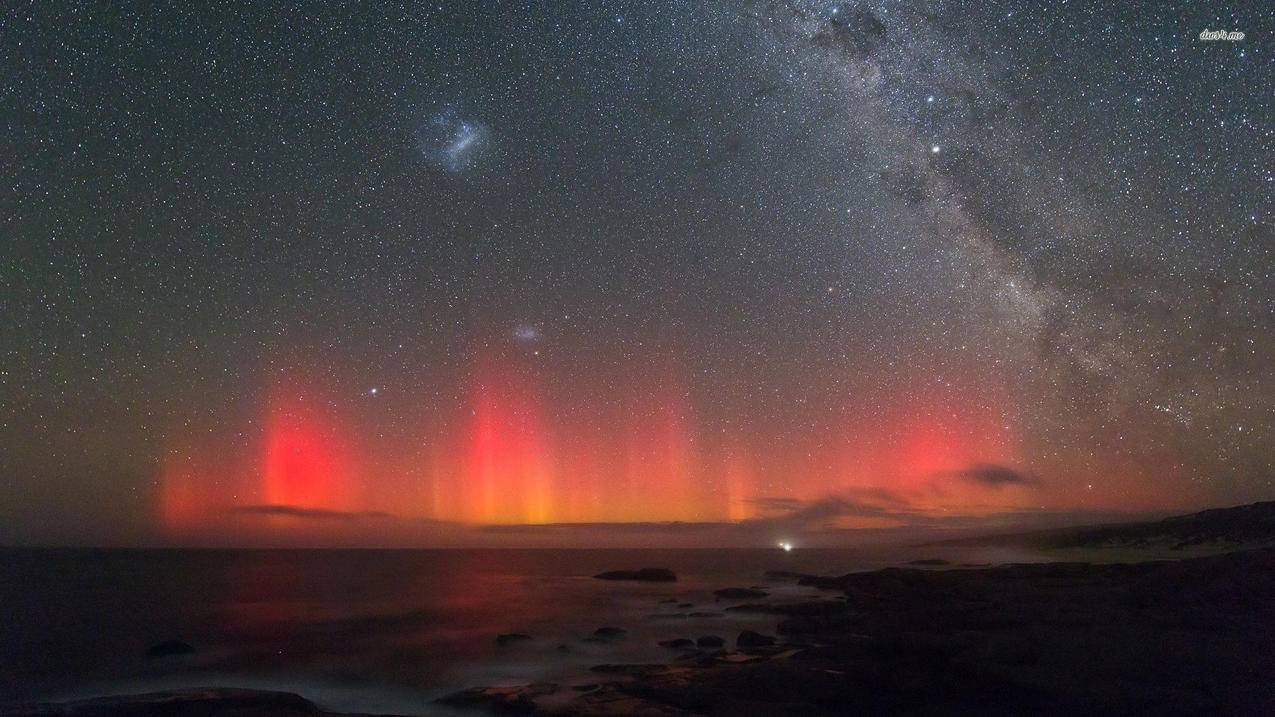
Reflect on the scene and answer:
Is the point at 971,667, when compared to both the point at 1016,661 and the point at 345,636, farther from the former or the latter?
the point at 345,636

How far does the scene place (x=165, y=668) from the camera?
34000mm

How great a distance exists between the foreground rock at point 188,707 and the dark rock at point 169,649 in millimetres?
15660

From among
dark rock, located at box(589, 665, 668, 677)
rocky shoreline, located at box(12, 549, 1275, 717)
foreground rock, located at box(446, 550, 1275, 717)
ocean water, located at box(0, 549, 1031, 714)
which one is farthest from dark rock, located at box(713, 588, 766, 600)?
dark rock, located at box(589, 665, 668, 677)

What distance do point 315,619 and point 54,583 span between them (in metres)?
71.6

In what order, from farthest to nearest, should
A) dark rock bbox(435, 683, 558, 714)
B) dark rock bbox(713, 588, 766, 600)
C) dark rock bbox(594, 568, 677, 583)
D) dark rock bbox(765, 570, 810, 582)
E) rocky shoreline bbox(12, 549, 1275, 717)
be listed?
dark rock bbox(594, 568, 677, 583), dark rock bbox(765, 570, 810, 582), dark rock bbox(713, 588, 766, 600), dark rock bbox(435, 683, 558, 714), rocky shoreline bbox(12, 549, 1275, 717)

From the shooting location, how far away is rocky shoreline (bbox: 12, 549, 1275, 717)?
788 inches

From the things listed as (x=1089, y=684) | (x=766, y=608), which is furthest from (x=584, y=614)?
(x=1089, y=684)

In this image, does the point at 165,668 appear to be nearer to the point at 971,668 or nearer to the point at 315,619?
the point at 315,619

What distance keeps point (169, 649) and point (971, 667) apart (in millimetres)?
37741

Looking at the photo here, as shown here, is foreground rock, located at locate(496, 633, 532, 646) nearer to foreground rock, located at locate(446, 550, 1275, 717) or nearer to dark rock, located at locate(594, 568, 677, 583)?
foreground rock, located at locate(446, 550, 1275, 717)

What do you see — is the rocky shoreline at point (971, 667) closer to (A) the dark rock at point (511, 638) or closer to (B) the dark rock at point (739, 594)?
(A) the dark rock at point (511, 638)

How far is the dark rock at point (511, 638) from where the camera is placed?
40344 millimetres

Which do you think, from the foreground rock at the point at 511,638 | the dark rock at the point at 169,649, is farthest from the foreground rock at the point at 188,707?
the foreground rock at the point at 511,638

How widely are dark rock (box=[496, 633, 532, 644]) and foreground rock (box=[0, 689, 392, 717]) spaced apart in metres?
18.3
